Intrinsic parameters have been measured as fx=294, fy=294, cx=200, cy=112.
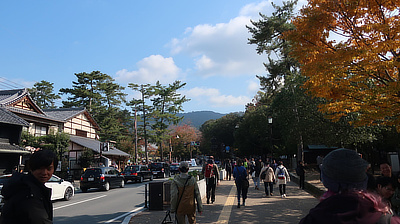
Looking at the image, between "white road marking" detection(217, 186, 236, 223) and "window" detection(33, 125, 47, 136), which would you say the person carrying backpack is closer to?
"white road marking" detection(217, 186, 236, 223)

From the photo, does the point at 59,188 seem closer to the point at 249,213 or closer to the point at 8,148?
the point at 249,213

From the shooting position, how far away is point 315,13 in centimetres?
982

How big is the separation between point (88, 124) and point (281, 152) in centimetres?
2824

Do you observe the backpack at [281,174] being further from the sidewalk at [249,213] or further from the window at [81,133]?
the window at [81,133]

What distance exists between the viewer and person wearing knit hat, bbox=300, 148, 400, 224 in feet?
5.39

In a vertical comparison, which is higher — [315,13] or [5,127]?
[315,13]

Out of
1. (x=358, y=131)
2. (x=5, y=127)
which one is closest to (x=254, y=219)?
(x=358, y=131)

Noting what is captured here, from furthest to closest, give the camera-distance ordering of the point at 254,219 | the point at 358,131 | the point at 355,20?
the point at 358,131, the point at 355,20, the point at 254,219

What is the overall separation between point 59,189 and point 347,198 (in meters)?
15.1

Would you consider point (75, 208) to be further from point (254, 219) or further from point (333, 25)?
point (333, 25)

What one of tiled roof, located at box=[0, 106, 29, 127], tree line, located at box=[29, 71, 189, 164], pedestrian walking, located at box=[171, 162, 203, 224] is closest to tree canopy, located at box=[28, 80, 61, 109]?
tree line, located at box=[29, 71, 189, 164]

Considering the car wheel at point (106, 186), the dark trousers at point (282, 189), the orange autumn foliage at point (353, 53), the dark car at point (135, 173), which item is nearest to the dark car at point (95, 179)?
the car wheel at point (106, 186)

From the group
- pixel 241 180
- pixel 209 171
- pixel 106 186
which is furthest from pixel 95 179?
pixel 241 180

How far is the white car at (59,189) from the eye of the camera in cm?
1385
